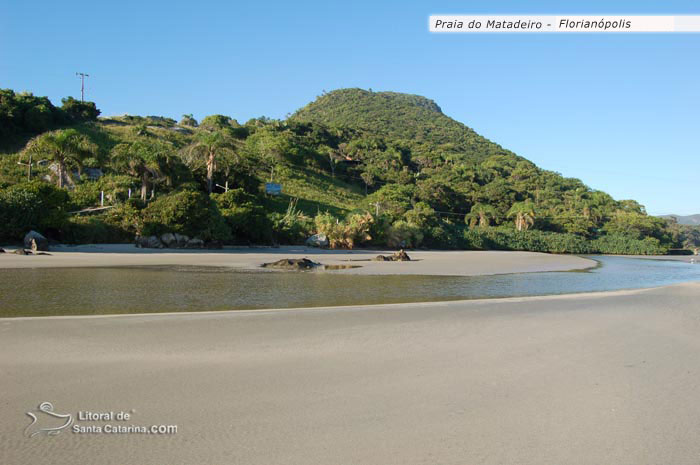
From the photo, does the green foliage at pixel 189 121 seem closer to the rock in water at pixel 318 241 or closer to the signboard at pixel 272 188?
the signboard at pixel 272 188

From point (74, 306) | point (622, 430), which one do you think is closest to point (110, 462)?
point (622, 430)

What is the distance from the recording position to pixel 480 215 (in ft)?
259

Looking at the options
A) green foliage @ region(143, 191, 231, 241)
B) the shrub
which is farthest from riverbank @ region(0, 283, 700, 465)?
the shrub

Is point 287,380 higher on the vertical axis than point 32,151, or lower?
lower

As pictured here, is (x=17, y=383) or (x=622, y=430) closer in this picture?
(x=622, y=430)

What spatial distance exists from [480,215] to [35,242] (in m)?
66.1

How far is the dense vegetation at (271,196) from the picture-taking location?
103ft

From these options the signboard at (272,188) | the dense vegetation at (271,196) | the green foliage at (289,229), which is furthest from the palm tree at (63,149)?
the signboard at (272,188)

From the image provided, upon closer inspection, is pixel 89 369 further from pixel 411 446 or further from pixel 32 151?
pixel 32 151

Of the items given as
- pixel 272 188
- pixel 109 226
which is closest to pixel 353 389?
pixel 109 226

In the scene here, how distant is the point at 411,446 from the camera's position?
11.6ft

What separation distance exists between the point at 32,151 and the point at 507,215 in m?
65.6

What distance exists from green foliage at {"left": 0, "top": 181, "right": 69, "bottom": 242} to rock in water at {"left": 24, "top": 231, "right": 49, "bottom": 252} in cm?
109

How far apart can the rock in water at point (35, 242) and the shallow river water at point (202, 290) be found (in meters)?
8.41
